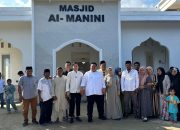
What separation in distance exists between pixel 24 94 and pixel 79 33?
6037 mm

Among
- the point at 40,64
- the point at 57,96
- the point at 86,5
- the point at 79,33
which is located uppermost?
the point at 86,5

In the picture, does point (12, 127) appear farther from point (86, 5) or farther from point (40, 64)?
point (86, 5)

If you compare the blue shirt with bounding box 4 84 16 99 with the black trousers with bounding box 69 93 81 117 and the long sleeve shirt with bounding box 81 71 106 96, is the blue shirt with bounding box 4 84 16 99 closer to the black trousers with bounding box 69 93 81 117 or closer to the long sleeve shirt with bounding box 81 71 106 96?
the black trousers with bounding box 69 93 81 117

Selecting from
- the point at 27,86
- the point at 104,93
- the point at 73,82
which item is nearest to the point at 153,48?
the point at 104,93

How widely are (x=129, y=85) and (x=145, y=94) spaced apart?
1.92 feet

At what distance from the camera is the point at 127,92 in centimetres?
1102

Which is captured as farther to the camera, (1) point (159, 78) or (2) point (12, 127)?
(1) point (159, 78)

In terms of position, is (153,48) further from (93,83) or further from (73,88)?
(73,88)

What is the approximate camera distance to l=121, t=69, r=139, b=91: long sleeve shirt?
10.9 metres

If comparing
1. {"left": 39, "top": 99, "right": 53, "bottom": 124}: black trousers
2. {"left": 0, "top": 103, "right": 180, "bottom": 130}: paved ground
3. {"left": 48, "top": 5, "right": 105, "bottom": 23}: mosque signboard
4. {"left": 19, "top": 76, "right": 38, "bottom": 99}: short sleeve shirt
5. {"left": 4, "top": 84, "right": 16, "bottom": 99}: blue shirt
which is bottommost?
{"left": 0, "top": 103, "right": 180, "bottom": 130}: paved ground

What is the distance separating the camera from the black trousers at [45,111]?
10305 millimetres

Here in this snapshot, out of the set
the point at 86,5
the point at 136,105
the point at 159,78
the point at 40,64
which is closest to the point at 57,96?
the point at 136,105

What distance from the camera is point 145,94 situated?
1095 cm

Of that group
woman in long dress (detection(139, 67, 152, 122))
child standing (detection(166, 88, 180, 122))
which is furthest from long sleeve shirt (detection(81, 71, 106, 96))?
child standing (detection(166, 88, 180, 122))
